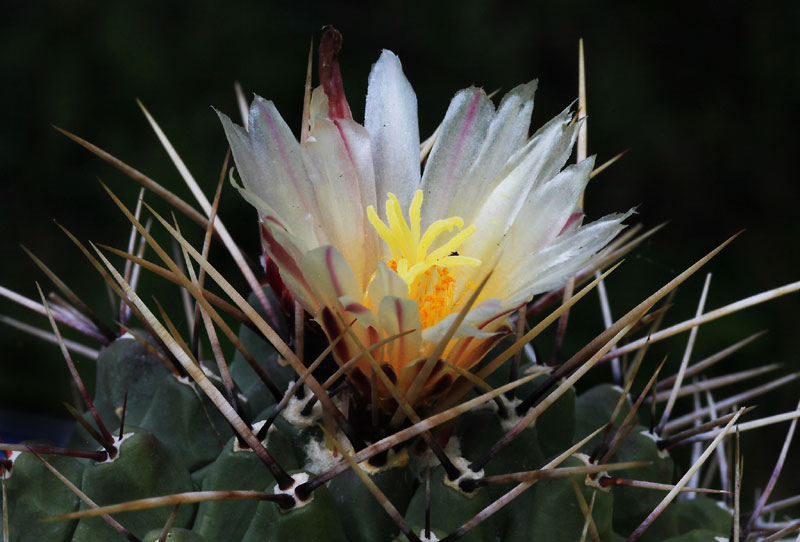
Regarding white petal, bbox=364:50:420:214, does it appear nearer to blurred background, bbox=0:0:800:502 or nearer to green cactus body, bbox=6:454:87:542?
green cactus body, bbox=6:454:87:542

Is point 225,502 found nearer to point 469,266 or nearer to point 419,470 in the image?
point 419,470

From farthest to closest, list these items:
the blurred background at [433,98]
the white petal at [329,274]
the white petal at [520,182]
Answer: the blurred background at [433,98]
the white petal at [520,182]
the white petal at [329,274]

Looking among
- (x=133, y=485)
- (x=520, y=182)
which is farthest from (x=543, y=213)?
(x=133, y=485)

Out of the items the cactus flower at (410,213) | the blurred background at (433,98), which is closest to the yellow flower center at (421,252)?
the cactus flower at (410,213)

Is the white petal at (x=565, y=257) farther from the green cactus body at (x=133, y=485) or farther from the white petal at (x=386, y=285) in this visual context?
the green cactus body at (x=133, y=485)

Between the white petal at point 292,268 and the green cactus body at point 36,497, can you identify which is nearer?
the white petal at point 292,268

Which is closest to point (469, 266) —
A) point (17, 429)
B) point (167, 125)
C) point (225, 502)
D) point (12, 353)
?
point (225, 502)
